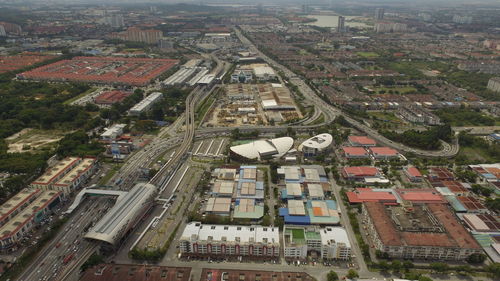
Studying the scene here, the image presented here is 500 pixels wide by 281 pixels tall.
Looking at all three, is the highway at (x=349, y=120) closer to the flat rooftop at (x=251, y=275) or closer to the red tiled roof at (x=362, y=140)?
the red tiled roof at (x=362, y=140)

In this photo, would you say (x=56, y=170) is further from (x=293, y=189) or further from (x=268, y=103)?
(x=268, y=103)

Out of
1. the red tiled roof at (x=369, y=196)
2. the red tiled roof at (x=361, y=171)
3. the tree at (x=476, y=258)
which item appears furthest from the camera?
the red tiled roof at (x=361, y=171)

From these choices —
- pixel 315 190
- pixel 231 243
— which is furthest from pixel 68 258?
pixel 315 190

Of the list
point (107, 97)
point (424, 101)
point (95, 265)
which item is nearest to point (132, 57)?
point (107, 97)

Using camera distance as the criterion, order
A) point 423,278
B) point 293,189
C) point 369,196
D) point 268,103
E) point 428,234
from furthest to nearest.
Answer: point 268,103, point 293,189, point 369,196, point 428,234, point 423,278

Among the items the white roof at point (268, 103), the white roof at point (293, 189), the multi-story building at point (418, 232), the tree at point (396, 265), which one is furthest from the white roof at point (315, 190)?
the white roof at point (268, 103)

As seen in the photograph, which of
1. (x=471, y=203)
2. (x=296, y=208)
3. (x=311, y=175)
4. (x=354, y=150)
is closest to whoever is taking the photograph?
(x=296, y=208)
